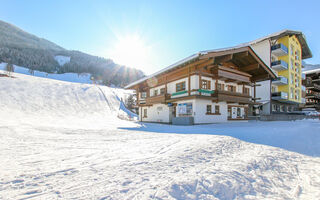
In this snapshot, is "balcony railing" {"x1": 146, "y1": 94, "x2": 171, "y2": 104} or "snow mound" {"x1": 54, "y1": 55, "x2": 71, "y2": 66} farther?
"snow mound" {"x1": 54, "y1": 55, "x2": 71, "y2": 66}

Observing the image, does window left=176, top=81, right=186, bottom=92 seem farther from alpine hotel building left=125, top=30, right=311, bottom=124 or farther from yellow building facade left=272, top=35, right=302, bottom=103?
yellow building facade left=272, top=35, right=302, bottom=103

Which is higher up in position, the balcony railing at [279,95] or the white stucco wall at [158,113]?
the balcony railing at [279,95]

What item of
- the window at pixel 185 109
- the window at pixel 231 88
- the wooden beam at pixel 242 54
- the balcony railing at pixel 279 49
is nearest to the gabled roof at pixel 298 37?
the balcony railing at pixel 279 49

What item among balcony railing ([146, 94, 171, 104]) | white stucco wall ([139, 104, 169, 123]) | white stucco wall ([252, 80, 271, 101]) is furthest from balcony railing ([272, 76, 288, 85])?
balcony railing ([146, 94, 171, 104])

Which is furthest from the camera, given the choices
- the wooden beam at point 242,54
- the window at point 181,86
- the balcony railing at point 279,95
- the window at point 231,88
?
the balcony railing at point 279,95

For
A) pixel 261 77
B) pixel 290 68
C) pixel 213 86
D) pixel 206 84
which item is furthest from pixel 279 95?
pixel 206 84

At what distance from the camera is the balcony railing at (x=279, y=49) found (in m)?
27.9

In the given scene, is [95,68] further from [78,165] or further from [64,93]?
[78,165]

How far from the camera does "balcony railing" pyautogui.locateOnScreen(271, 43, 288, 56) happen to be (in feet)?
91.7

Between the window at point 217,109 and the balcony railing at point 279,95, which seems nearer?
the window at point 217,109

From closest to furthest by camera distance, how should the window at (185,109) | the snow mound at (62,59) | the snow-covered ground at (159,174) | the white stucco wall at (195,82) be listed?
the snow-covered ground at (159,174) → the white stucco wall at (195,82) → the window at (185,109) → the snow mound at (62,59)

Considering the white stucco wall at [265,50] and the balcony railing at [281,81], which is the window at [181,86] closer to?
the white stucco wall at [265,50]

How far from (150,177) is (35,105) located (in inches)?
1156

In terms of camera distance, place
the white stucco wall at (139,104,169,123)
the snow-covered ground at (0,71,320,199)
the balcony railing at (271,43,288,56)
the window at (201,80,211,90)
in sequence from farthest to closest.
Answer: the balcony railing at (271,43,288,56), the white stucco wall at (139,104,169,123), the window at (201,80,211,90), the snow-covered ground at (0,71,320,199)
